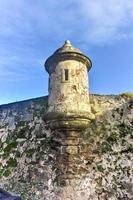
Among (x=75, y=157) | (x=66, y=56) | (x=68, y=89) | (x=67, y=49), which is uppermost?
(x=67, y=49)

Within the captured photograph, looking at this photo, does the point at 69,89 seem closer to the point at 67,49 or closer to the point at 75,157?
the point at 67,49

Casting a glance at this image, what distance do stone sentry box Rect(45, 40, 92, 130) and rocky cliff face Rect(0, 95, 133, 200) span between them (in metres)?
0.38

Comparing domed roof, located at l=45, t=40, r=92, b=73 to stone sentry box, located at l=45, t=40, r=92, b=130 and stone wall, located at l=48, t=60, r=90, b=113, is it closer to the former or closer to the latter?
stone sentry box, located at l=45, t=40, r=92, b=130

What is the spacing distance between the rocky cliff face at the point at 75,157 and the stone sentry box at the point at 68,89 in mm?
380

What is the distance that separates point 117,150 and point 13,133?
3523 mm

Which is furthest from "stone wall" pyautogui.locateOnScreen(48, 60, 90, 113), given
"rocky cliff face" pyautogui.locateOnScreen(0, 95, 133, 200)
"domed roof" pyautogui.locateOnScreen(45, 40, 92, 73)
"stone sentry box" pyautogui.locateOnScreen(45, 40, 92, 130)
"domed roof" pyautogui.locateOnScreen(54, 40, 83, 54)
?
"rocky cliff face" pyautogui.locateOnScreen(0, 95, 133, 200)

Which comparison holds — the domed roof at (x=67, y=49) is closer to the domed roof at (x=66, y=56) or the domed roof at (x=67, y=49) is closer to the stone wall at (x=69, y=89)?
the domed roof at (x=66, y=56)

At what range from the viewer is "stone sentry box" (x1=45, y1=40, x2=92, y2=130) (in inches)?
415

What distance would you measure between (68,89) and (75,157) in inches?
76.5

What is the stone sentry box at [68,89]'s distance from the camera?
1053 centimetres

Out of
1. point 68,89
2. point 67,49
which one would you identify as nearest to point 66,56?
point 67,49

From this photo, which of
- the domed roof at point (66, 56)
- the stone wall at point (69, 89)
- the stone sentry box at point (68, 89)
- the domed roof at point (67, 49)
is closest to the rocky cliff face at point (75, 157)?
the stone sentry box at point (68, 89)

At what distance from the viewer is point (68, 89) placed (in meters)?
10.8

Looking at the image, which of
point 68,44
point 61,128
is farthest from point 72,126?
point 68,44
